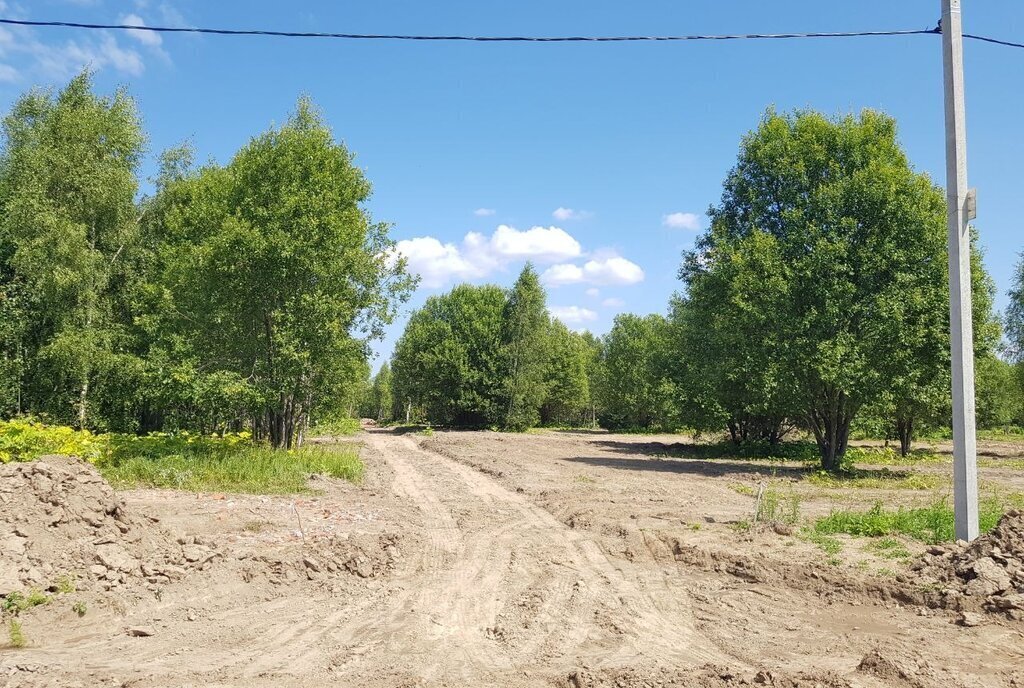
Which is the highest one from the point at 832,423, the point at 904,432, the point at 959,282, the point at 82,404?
the point at 959,282

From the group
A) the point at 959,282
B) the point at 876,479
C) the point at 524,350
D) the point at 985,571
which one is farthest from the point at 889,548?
the point at 524,350

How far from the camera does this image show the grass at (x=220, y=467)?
14.3 m

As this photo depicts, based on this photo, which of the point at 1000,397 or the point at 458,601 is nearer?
the point at 458,601

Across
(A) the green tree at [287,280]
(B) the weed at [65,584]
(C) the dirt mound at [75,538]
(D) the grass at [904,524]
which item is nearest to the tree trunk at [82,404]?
(A) the green tree at [287,280]

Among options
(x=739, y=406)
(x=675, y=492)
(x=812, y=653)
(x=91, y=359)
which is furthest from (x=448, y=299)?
(x=812, y=653)

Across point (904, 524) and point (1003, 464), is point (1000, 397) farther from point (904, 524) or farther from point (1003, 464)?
point (904, 524)

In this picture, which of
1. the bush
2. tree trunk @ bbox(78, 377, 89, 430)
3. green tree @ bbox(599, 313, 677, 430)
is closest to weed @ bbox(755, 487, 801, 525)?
the bush

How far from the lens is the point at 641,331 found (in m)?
71.1

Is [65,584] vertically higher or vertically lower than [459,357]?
lower

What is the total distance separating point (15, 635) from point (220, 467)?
9187 millimetres

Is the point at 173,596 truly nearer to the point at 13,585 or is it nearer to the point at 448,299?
the point at 13,585

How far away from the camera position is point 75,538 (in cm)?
836

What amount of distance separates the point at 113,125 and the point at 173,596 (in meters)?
24.9

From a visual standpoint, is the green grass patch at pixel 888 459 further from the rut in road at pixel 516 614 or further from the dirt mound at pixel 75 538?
the dirt mound at pixel 75 538
